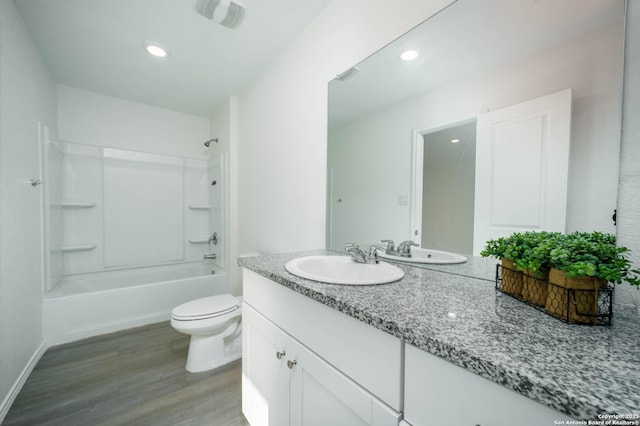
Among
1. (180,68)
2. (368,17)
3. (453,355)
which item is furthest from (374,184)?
(180,68)

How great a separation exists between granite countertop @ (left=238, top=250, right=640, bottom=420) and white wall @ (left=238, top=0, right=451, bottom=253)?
0.95 m

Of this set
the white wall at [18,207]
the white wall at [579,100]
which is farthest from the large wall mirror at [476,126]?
the white wall at [18,207]

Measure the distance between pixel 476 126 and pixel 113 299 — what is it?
3191mm

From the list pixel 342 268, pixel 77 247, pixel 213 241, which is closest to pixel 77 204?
pixel 77 247

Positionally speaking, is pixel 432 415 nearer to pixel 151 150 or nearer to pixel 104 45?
pixel 104 45

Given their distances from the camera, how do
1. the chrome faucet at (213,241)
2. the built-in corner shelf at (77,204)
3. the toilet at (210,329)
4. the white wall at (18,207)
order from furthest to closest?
1. the chrome faucet at (213,241)
2. the built-in corner shelf at (77,204)
3. the toilet at (210,329)
4. the white wall at (18,207)

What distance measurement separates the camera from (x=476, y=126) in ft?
3.19

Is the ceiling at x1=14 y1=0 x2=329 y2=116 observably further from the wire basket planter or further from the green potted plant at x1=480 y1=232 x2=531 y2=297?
the wire basket planter

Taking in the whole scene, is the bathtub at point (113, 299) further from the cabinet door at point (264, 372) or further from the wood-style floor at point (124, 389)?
the cabinet door at point (264, 372)

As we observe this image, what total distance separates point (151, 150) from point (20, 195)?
1.67 meters

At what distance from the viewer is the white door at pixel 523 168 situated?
75 centimetres

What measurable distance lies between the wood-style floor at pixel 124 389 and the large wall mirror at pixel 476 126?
4.08 ft

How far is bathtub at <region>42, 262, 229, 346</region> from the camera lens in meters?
2.12

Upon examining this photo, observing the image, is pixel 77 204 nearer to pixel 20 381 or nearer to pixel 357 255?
pixel 20 381
